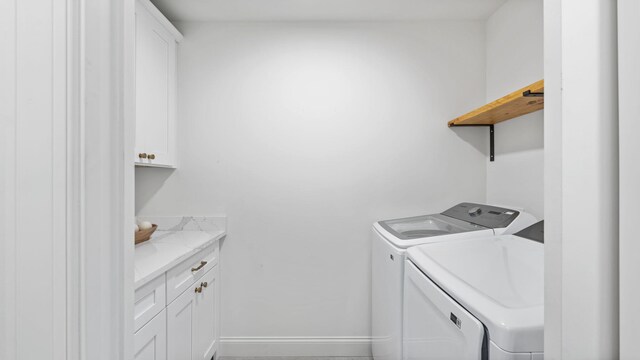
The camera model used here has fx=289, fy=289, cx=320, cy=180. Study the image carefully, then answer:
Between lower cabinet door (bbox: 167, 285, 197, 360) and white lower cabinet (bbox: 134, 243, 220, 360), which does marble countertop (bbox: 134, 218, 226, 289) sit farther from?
lower cabinet door (bbox: 167, 285, 197, 360)

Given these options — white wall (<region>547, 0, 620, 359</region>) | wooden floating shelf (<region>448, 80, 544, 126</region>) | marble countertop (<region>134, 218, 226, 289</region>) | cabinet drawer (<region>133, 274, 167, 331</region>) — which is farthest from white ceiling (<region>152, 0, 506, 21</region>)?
white wall (<region>547, 0, 620, 359</region>)

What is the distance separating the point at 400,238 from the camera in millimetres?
1447

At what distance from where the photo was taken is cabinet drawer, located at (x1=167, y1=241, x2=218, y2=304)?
137 centimetres

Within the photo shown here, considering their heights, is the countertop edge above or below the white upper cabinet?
below

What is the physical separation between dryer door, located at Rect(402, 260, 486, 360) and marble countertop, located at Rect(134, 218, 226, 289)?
1059 mm

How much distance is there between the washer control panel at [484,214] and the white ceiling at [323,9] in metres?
1.31

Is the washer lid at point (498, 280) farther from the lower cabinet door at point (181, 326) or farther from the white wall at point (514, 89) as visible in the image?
Answer: the lower cabinet door at point (181, 326)

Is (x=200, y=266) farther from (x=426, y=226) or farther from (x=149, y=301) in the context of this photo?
(x=426, y=226)


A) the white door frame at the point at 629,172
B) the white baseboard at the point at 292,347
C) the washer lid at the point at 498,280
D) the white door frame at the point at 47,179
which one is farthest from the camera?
the white baseboard at the point at 292,347

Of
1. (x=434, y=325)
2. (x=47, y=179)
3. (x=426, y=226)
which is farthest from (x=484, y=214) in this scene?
(x=47, y=179)

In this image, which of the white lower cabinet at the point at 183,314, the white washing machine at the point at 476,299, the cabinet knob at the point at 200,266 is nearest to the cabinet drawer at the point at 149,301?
the white lower cabinet at the point at 183,314

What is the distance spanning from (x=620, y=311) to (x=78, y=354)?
25.0 inches

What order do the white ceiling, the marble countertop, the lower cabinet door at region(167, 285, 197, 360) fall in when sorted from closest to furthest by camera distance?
the marble countertop, the lower cabinet door at region(167, 285, 197, 360), the white ceiling

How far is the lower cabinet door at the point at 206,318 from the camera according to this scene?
5.49ft
